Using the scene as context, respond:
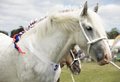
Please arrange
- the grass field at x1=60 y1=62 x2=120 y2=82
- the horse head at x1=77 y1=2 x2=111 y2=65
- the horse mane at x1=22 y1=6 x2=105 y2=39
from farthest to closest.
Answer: the grass field at x1=60 y1=62 x2=120 y2=82 < the horse mane at x1=22 y1=6 x2=105 y2=39 < the horse head at x1=77 y1=2 x2=111 y2=65

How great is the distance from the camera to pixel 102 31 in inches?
85.3

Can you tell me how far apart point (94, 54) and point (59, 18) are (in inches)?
34.0

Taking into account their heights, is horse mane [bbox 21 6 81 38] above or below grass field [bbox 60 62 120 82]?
above

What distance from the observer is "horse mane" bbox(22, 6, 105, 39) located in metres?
2.24

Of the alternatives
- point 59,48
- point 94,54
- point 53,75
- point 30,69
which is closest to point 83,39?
point 94,54

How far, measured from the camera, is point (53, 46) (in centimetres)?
237

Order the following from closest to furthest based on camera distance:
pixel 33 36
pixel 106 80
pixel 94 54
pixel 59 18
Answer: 1. pixel 94 54
2. pixel 59 18
3. pixel 33 36
4. pixel 106 80

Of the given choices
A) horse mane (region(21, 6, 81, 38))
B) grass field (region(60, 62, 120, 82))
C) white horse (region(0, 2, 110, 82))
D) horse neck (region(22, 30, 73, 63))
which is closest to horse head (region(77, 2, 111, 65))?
white horse (region(0, 2, 110, 82))

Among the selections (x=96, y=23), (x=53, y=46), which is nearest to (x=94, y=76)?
(x=53, y=46)

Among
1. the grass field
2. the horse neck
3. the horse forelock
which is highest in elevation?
the horse forelock

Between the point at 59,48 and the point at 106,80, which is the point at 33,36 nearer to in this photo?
the point at 59,48

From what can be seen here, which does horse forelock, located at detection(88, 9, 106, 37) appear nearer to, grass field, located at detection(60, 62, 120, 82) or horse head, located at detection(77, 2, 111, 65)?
horse head, located at detection(77, 2, 111, 65)

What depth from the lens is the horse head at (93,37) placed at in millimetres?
2076

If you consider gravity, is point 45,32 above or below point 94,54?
above
